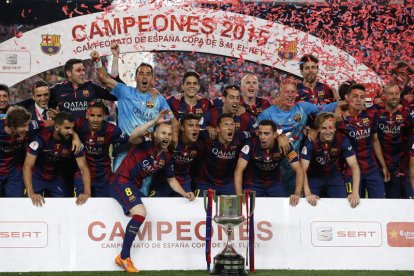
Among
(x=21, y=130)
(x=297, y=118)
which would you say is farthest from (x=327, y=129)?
(x=21, y=130)

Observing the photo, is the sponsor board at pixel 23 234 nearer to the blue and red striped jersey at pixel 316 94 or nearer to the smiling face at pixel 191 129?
the smiling face at pixel 191 129

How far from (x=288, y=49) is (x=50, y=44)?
3063mm

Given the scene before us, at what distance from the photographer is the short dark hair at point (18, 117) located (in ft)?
24.9

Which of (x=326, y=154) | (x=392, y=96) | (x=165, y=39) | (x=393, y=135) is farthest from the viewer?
(x=165, y=39)

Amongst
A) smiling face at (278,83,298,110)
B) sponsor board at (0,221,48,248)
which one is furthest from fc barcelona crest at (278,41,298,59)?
sponsor board at (0,221,48,248)

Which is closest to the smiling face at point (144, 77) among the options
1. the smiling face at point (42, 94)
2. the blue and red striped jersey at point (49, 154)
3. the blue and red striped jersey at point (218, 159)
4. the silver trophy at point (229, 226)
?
the blue and red striped jersey at point (218, 159)

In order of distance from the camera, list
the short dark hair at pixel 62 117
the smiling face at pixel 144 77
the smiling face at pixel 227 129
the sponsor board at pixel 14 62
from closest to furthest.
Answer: the short dark hair at pixel 62 117
the smiling face at pixel 227 129
the smiling face at pixel 144 77
the sponsor board at pixel 14 62

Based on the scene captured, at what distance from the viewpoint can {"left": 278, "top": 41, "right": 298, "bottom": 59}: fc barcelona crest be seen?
9.74 m

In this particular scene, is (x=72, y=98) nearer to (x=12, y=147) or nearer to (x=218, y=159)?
(x=12, y=147)

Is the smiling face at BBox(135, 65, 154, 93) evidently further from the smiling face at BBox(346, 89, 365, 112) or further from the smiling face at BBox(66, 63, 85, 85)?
the smiling face at BBox(346, 89, 365, 112)

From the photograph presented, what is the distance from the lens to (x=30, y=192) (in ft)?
23.7

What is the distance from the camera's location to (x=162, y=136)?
7.30m

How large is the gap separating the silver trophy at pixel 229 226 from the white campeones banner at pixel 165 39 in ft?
10.9

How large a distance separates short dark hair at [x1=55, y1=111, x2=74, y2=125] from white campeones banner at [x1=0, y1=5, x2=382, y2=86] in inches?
79.7
